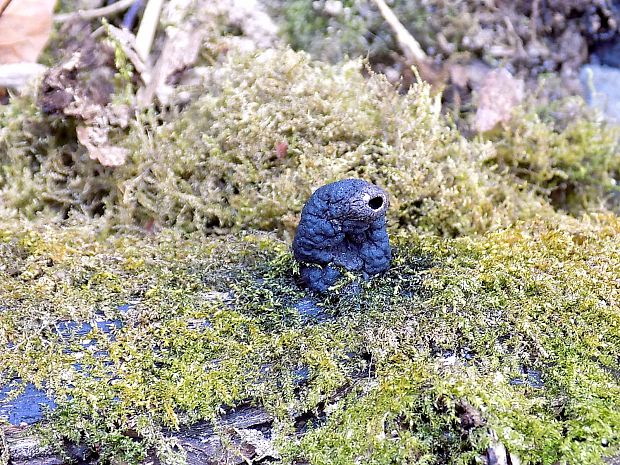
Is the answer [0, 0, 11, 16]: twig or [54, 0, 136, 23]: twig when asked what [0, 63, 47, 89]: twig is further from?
[54, 0, 136, 23]: twig

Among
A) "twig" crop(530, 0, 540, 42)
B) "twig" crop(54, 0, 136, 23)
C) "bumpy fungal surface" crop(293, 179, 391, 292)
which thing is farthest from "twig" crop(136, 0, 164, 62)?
"twig" crop(530, 0, 540, 42)

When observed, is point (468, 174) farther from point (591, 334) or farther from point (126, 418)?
point (126, 418)

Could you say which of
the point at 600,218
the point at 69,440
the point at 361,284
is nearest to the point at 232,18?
the point at 361,284

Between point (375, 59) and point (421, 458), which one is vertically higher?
point (375, 59)

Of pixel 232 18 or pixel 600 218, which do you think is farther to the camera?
pixel 232 18

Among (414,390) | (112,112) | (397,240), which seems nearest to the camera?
(414,390)

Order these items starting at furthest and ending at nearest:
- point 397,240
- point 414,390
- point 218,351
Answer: point 397,240, point 218,351, point 414,390

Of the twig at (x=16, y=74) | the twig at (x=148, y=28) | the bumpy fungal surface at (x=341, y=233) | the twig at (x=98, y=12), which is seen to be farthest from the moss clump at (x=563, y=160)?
the twig at (x=16, y=74)
